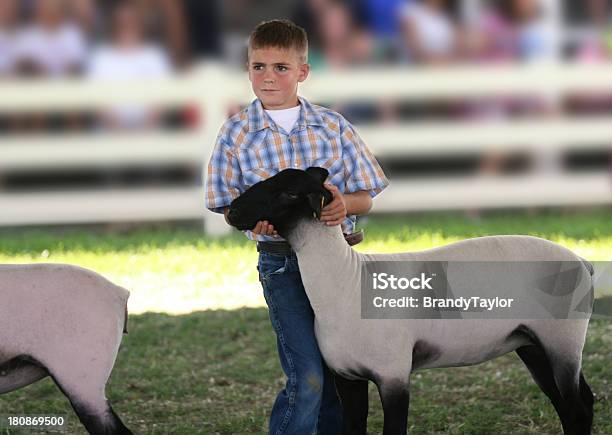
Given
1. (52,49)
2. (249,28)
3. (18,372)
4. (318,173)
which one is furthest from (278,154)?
(249,28)

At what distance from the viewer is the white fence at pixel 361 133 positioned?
37.6 feet

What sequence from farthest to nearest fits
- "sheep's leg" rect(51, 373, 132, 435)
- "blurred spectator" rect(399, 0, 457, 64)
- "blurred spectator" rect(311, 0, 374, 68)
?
1. "blurred spectator" rect(399, 0, 457, 64)
2. "blurred spectator" rect(311, 0, 374, 68)
3. "sheep's leg" rect(51, 373, 132, 435)

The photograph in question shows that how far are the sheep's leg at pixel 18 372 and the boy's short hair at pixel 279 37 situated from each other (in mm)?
1454

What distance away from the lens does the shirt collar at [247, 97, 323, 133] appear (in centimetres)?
449

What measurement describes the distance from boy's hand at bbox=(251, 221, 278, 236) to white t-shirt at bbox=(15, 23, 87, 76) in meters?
8.23

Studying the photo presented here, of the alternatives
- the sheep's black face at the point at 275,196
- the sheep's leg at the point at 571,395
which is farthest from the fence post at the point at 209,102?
the sheep's black face at the point at 275,196

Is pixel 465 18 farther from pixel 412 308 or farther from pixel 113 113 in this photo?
pixel 412 308

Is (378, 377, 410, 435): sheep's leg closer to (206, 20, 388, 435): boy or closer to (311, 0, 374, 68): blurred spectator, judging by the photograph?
(206, 20, 388, 435): boy

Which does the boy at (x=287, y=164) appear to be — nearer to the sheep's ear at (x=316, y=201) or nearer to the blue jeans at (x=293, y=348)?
the blue jeans at (x=293, y=348)

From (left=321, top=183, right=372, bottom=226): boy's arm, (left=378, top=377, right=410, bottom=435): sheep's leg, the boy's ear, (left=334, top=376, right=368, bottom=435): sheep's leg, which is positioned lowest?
(left=334, top=376, right=368, bottom=435): sheep's leg

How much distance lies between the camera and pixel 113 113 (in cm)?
1234

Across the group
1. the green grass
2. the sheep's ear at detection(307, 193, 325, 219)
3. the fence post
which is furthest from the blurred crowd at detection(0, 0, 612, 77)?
the sheep's ear at detection(307, 193, 325, 219)

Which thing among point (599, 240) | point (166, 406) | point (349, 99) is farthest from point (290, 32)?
point (349, 99)

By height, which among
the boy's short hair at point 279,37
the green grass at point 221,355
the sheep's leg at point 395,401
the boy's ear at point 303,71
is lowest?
the green grass at point 221,355
